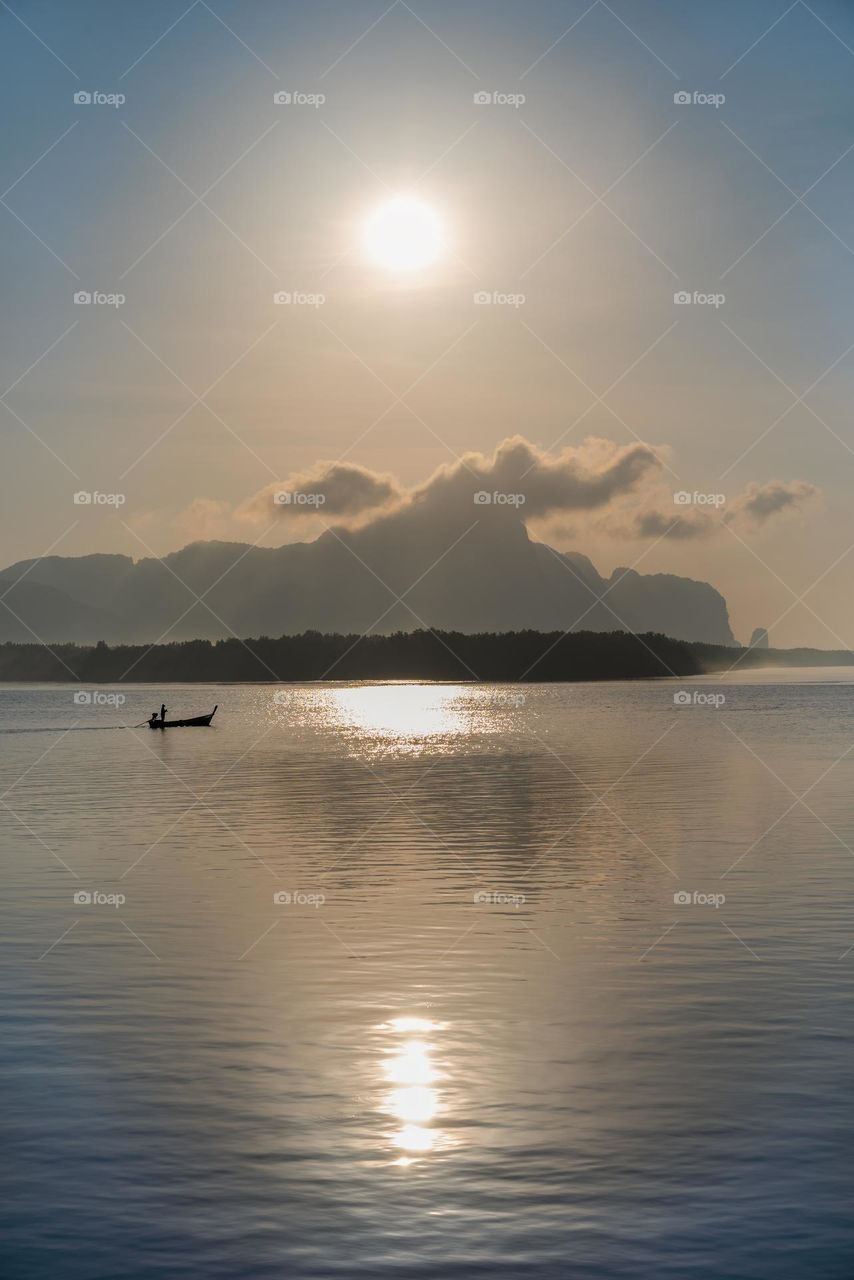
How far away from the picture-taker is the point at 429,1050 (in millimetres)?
20969

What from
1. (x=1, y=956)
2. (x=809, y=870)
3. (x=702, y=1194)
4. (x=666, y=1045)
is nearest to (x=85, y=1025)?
(x=1, y=956)

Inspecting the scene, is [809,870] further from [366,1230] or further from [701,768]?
[701,768]

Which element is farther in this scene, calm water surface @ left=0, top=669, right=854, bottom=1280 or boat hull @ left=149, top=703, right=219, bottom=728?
boat hull @ left=149, top=703, right=219, bottom=728

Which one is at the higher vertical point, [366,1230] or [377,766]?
[377,766]

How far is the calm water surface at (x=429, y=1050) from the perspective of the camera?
1434cm

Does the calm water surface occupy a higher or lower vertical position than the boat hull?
lower

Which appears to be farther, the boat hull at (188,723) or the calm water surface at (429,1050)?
the boat hull at (188,723)

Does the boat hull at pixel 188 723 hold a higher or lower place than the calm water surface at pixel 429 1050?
higher

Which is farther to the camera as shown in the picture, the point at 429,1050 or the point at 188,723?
the point at 188,723

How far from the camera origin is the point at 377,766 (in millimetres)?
89375

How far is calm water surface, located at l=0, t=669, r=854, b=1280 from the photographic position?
1434cm

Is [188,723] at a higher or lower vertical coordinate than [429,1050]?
higher

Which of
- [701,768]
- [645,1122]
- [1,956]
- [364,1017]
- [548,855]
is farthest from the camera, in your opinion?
[701,768]

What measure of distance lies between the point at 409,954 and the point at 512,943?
2449mm
